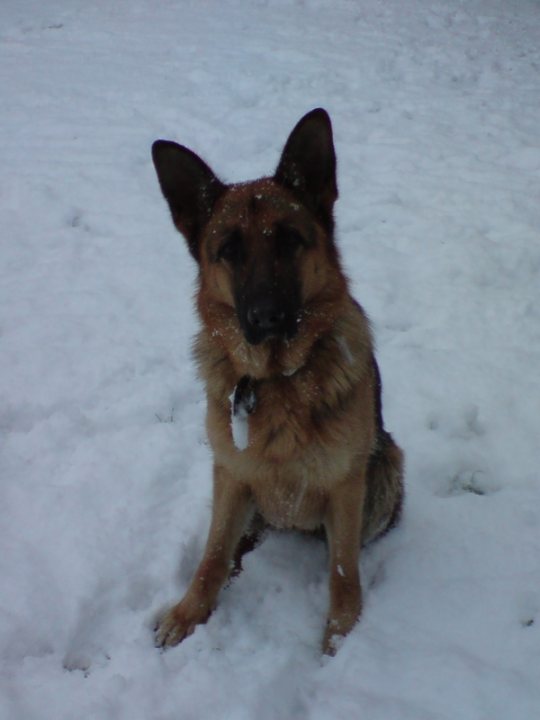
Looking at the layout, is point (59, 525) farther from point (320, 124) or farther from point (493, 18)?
point (493, 18)

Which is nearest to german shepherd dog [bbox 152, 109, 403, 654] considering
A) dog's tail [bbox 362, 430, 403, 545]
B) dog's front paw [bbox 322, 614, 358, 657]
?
dog's front paw [bbox 322, 614, 358, 657]

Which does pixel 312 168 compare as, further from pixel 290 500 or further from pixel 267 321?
pixel 290 500

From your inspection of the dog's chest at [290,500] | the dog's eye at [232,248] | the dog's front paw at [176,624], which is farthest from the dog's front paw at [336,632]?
the dog's eye at [232,248]

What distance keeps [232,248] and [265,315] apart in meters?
0.42

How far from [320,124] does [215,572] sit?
A: 6.72 ft

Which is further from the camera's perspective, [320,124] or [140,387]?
[140,387]

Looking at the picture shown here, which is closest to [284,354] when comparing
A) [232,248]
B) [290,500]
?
[232,248]

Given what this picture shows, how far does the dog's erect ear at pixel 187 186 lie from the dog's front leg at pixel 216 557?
1.11 m

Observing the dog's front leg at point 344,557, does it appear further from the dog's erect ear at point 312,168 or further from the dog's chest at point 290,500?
the dog's erect ear at point 312,168

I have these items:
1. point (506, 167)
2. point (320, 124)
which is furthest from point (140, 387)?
point (506, 167)

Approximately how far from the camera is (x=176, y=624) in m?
2.81

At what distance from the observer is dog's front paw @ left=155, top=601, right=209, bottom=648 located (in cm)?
276

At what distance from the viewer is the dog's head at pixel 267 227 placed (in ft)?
8.55

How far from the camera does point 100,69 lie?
892 centimetres
